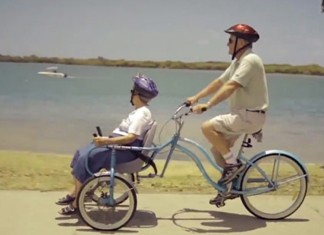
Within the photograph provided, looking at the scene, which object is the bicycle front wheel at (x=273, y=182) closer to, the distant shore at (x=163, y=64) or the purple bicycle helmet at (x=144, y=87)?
the purple bicycle helmet at (x=144, y=87)

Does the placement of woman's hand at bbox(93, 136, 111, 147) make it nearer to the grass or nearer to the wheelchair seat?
the wheelchair seat

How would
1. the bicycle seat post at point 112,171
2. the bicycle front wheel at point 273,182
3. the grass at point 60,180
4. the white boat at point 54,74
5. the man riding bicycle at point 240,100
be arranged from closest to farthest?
the bicycle seat post at point 112,171
the man riding bicycle at point 240,100
the bicycle front wheel at point 273,182
the grass at point 60,180
the white boat at point 54,74

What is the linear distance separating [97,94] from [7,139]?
312 inches

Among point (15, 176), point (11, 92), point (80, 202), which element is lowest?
point (11, 92)

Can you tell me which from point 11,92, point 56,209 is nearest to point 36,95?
point 11,92

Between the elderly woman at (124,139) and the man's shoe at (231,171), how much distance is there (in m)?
0.71

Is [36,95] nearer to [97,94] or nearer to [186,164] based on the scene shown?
[97,94]

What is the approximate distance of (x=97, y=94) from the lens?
21.7 meters

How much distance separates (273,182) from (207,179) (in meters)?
0.55

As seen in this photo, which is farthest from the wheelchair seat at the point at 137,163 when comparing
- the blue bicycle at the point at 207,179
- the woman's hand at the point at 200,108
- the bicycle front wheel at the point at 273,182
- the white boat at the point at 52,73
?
the white boat at the point at 52,73

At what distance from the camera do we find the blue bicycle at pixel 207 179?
5168 millimetres

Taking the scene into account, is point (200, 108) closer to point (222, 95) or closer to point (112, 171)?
point (222, 95)

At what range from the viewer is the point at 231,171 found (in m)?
5.42

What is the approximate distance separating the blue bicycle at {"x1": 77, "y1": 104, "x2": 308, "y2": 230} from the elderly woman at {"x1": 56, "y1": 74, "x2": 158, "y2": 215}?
74mm
